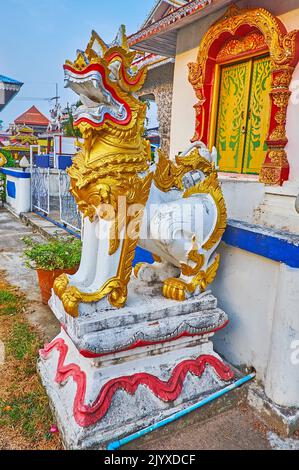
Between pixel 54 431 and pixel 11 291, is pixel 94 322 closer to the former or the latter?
pixel 54 431

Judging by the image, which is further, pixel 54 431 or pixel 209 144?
pixel 209 144

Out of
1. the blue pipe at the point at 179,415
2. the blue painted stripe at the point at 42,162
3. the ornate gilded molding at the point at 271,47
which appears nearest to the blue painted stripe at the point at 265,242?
the blue pipe at the point at 179,415

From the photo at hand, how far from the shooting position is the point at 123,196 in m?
1.84

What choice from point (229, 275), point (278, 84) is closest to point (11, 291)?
point (229, 275)

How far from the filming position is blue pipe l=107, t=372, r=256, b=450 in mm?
1710

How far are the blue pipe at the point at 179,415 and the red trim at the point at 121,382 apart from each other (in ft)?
0.23

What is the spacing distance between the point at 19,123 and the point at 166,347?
113 ft

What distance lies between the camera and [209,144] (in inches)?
202

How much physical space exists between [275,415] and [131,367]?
2.59 ft

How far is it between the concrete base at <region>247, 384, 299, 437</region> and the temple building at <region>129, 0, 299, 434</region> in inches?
0.6

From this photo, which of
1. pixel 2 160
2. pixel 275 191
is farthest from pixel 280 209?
pixel 2 160

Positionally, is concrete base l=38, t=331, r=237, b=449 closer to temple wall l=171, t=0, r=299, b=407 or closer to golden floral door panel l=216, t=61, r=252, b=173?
temple wall l=171, t=0, r=299, b=407

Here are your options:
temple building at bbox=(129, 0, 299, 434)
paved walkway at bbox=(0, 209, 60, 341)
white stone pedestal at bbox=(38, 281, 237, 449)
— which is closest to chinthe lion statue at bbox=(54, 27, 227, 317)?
white stone pedestal at bbox=(38, 281, 237, 449)

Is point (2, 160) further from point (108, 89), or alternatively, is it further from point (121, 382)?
point (121, 382)
